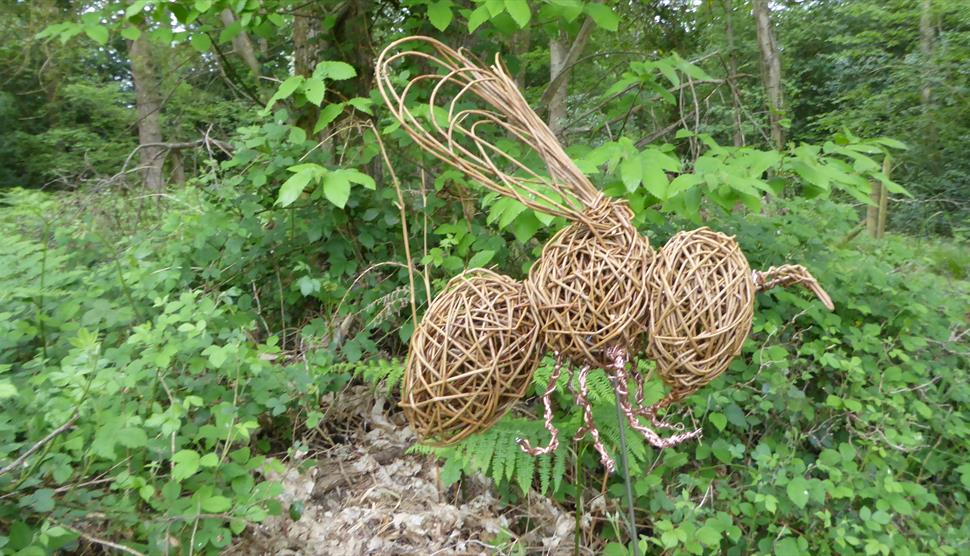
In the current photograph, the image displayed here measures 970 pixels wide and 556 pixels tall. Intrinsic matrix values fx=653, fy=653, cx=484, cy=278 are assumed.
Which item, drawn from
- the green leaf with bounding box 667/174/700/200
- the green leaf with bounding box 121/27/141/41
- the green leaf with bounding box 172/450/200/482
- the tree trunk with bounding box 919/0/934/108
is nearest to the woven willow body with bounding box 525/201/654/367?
the green leaf with bounding box 667/174/700/200

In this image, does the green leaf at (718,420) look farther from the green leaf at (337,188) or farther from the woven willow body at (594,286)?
the green leaf at (337,188)

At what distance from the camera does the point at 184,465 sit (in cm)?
223

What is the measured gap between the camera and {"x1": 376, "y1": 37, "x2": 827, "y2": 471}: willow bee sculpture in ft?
5.13

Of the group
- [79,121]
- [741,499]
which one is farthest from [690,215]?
[79,121]

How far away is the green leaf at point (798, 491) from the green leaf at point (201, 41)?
3821 millimetres

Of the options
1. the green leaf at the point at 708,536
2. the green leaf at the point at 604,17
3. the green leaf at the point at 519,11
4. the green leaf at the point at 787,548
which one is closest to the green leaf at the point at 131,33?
the green leaf at the point at 519,11

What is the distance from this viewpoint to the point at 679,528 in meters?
2.70

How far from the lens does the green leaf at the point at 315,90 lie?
2.67 metres

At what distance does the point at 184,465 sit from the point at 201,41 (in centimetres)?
262

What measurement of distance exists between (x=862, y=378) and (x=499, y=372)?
2.50 meters

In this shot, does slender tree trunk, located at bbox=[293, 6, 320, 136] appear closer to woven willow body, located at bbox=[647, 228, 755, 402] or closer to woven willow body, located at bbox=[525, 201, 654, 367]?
woven willow body, located at bbox=[525, 201, 654, 367]

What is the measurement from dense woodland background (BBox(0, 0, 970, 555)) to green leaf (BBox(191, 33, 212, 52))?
13 millimetres

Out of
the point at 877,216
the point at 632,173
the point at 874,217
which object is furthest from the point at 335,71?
the point at 877,216

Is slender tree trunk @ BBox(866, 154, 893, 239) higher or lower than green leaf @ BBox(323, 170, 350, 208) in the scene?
lower
